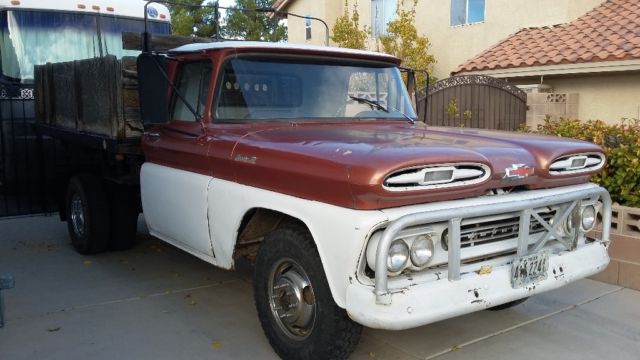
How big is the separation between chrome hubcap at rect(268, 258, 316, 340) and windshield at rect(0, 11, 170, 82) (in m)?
6.01

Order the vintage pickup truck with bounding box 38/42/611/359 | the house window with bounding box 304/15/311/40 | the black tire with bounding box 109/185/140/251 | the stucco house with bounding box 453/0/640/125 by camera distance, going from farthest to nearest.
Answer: the house window with bounding box 304/15/311/40
the stucco house with bounding box 453/0/640/125
the black tire with bounding box 109/185/140/251
the vintage pickup truck with bounding box 38/42/611/359

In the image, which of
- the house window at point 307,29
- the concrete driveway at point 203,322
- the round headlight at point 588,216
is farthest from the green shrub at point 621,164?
the house window at point 307,29

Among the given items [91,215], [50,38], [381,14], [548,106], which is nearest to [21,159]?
[50,38]

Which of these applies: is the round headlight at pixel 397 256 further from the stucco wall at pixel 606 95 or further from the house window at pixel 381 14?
the house window at pixel 381 14

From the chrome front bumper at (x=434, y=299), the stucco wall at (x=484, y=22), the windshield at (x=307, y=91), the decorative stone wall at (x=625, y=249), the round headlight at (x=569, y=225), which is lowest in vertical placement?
the decorative stone wall at (x=625, y=249)

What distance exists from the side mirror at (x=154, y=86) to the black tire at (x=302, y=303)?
1523 millimetres

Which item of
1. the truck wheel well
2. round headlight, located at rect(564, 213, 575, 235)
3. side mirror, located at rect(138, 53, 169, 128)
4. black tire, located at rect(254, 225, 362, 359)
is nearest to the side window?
side mirror, located at rect(138, 53, 169, 128)

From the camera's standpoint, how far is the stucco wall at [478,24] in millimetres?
12203

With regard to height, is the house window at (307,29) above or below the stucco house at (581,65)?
above

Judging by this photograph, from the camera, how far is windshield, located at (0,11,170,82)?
819cm

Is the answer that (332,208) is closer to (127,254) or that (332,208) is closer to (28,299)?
(28,299)

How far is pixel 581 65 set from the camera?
1009 centimetres

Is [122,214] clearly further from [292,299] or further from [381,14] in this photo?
[381,14]

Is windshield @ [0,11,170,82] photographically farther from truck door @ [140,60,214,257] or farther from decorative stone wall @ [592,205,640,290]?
decorative stone wall @ [592,205,640,290]
